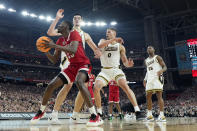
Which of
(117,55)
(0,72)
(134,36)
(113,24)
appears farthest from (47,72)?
(117,55)

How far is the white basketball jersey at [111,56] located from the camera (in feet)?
18.1

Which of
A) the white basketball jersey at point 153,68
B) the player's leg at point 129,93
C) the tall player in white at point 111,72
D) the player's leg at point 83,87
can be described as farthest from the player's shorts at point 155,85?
the player's leg at point 83,87

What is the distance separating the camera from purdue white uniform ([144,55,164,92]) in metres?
6.82

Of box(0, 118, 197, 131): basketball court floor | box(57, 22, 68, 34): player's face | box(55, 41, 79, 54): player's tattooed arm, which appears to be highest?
box(57, 22, 68, 34): player's face

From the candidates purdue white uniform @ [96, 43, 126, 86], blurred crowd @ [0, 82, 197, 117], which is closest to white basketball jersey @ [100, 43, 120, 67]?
purdue white uniform @ [96, 43, 126, 86]

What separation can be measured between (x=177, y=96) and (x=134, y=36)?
45.0ft

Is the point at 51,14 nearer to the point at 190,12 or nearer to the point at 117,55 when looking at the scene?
the point at 190,12

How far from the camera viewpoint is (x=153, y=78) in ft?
22.8

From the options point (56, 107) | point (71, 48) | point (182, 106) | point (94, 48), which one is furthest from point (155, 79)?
point (182, 106)

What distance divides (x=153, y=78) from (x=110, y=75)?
7.28 feet

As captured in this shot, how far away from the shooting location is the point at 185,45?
23.1m

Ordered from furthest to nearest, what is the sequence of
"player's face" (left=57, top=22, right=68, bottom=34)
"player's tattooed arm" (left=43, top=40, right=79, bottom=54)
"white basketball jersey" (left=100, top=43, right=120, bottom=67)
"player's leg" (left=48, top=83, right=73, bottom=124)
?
"white basketball jersey" (left=100, top=43, right=120, bottom=67) → "player's leg" (left=48, top=83, right=73, bottom=124) → "player's face" (left=57, top=22, right=68, bottom=34) → "player's tattooed arm" (left=43, top=40, right=79, bottom=54)

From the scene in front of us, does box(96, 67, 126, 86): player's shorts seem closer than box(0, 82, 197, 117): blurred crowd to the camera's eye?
Yes

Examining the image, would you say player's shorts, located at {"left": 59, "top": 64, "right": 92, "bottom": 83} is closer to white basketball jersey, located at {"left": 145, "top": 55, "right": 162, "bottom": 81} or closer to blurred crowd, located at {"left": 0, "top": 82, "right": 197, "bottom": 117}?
white basketball jersey, located at {"left": 145, "top": 55, "right": 162, "bottom": 81}
